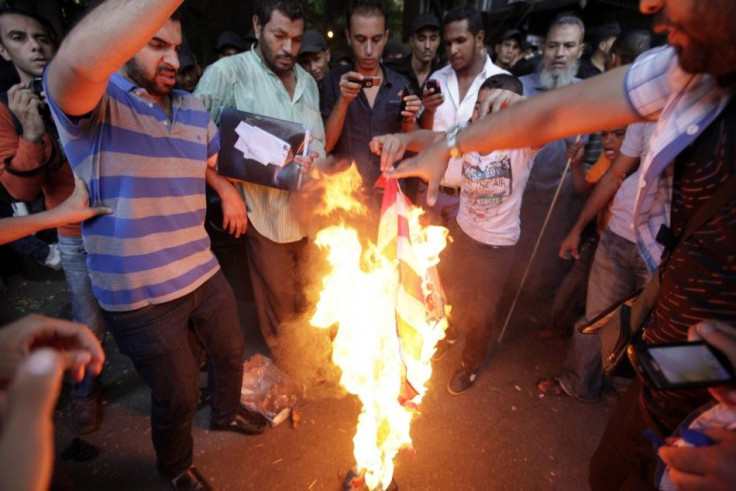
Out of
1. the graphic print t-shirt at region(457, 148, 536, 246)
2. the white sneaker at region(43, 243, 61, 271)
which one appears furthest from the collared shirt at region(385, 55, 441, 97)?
the white sneaker at region(43, 243, 61, 271)

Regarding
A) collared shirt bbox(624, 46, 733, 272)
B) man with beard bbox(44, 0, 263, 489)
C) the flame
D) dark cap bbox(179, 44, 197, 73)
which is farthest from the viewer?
dark cap bbox(179, 44, 197, 73)

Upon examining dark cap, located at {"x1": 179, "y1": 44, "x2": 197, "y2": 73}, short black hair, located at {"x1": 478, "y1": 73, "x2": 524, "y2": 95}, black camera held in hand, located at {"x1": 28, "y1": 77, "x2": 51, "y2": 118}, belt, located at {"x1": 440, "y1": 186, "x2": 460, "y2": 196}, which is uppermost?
dark cap, located at {"x1": 179, "y1": 44, "x2": 197, "y2": 73}

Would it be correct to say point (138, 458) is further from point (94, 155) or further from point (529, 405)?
point (529, 405)

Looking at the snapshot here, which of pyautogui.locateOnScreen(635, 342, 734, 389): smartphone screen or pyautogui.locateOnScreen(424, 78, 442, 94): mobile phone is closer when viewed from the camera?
pyautogui.locateOnScreen(635, 342, 734, 389): smartphone screen

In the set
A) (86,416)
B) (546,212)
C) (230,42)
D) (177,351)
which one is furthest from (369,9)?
(86,416)

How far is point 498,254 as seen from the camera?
12.5ft

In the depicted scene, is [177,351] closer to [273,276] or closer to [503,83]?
[273,276]

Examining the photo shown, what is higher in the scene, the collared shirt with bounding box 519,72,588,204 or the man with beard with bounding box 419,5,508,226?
the man with beard with bounding box 419,5,508,226

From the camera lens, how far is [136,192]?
2322mm

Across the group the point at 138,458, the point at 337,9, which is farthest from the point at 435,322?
the point at 337,9

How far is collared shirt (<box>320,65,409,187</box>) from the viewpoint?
184 inches

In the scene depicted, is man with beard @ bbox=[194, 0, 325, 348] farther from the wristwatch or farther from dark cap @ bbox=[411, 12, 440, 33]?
dark cap @ bbox=[411, 12, 440, 33]

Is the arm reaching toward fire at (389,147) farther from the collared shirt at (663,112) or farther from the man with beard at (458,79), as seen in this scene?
the man with beard at (458,79)

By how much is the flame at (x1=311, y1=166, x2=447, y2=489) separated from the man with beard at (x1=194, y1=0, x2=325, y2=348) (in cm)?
55
